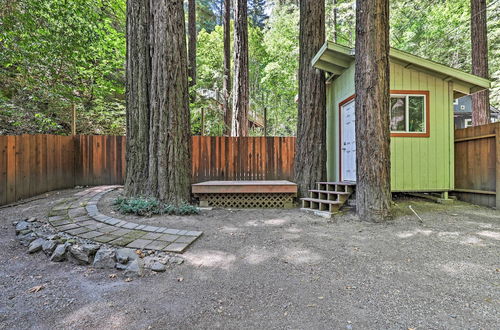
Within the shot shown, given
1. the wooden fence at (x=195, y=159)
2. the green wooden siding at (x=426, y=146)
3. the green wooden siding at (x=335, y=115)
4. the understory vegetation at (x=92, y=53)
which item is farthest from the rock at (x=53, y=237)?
the green wooden siding at (x=426, y=146)

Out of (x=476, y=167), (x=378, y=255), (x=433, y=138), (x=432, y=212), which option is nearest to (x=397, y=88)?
(x=433, y=138)

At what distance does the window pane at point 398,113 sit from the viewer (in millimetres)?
5121

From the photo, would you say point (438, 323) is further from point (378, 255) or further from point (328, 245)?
point (328, 245)

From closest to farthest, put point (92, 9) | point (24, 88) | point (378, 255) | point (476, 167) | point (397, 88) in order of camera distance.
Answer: point (378, 255), point (476, 167), point (397, 88), point (24, 88), point (92, 9)

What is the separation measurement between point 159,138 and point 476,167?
620 cm

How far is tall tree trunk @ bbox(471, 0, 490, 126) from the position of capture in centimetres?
682

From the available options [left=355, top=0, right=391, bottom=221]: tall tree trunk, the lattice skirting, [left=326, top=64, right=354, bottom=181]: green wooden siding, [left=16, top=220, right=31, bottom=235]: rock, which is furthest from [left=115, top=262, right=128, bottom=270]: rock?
[left=326, top=64, right=354, bottom=181]: green wooden siding

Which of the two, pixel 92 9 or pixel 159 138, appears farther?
pixel 92 9

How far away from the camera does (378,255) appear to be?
8.05ft

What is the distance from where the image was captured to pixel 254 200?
16.1 feet

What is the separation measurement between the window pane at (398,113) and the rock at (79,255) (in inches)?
224

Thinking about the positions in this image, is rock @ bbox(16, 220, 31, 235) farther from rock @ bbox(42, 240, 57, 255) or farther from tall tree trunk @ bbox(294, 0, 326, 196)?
tall tree trunk @ bbox(294, 0, 326, 196)

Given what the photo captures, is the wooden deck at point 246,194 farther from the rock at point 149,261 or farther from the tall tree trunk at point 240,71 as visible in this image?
the tall tree trunk at point 240,71

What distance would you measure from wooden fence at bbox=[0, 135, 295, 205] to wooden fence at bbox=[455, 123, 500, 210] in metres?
3.77
